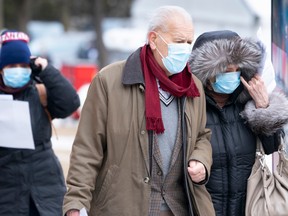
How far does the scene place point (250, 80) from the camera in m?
4.22

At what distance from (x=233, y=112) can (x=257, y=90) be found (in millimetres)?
173

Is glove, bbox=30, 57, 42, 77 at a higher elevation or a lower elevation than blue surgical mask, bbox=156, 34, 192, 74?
lower

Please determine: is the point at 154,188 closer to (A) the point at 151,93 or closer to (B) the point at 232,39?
(A) the point at 151,93

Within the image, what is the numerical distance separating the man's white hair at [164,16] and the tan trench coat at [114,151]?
0.76 feet

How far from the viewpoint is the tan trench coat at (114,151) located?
376cm

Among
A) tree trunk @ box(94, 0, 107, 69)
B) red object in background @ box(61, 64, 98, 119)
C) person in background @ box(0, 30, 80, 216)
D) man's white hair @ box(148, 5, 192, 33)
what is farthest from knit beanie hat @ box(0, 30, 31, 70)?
tree trunk @ box(94, 0, 107, 69)

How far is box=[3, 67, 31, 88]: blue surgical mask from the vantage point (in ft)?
16.1

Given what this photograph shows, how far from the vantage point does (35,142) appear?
4.97 meters

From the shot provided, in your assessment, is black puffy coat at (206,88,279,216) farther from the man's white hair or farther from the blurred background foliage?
the blurred background foliage

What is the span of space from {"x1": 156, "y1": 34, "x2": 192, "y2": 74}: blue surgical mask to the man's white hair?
0.18ft

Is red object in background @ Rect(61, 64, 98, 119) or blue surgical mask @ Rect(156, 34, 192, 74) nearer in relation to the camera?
blue surgical mask @ Rect(156, 34, 192, 74)

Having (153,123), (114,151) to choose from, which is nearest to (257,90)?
(153,123)

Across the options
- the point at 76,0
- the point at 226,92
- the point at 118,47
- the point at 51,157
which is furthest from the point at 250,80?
the point at 76,0

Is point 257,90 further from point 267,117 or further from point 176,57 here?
point 176,57
